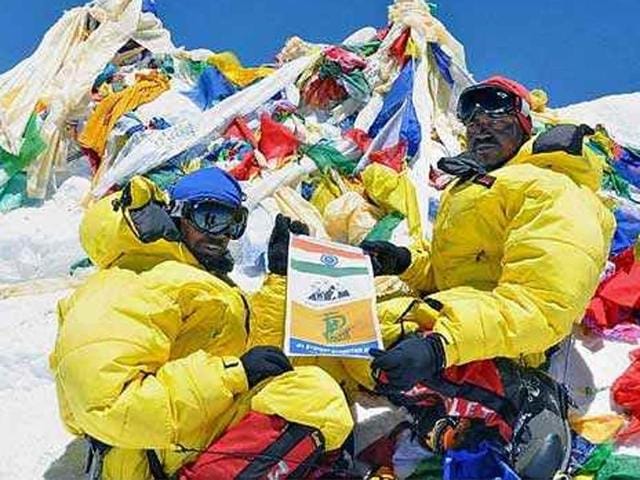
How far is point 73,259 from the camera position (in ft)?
21.1

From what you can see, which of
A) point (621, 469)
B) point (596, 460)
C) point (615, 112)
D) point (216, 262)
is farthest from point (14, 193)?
point (615, 112)

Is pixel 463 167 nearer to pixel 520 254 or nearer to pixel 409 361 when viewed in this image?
pixel 520 254

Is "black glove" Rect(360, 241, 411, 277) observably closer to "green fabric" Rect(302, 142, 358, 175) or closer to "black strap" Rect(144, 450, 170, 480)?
"black strap" Rect(144, 450, 170, 480)

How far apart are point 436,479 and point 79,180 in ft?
17.0

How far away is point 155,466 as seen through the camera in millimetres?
3107

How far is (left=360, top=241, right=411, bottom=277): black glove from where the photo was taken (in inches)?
154

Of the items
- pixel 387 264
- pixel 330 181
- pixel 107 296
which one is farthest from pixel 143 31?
pixel 107 296

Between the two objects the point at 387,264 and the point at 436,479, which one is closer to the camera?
the point at 436,479

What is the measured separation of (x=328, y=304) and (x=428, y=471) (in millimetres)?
692

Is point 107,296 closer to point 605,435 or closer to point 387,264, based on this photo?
point 387,264

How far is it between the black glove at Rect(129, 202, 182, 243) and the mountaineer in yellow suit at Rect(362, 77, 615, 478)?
79 centimetres

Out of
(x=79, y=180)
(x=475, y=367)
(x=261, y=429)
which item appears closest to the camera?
(x=261, y=429)

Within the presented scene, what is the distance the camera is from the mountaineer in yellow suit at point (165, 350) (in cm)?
286

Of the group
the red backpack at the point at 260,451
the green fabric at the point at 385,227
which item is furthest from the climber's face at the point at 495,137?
the green fabric at the point at 385,227
